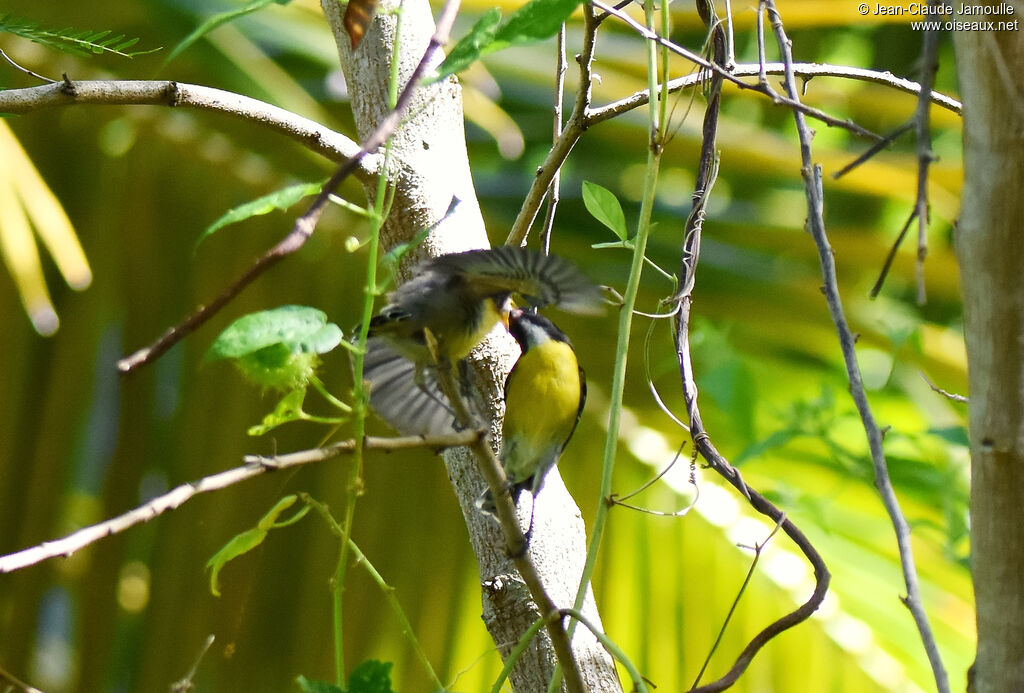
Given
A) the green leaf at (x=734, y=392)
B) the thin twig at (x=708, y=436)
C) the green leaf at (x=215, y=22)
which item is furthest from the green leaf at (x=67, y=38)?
the green leaf at (x=734, y=392)

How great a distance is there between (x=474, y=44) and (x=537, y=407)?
50cm

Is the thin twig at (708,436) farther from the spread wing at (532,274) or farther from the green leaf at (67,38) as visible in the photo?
the green leaf at (67,38)

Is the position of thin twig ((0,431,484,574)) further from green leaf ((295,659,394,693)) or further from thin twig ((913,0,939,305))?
thin twig ((913,0,939,305))

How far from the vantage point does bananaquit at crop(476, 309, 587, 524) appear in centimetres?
89

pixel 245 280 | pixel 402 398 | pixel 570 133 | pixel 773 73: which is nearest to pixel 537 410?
pixel 402 398

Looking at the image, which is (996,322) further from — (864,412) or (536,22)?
(536,22)

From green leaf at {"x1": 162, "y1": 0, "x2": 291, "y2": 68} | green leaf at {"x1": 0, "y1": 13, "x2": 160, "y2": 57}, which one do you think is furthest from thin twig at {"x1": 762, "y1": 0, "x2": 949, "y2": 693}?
green leaf at {"x1": 0, "y1": 13, "x2": 160, "y2": 57}

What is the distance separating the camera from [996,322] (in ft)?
1.44

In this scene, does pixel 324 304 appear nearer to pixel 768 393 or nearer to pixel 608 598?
pixel 608 598

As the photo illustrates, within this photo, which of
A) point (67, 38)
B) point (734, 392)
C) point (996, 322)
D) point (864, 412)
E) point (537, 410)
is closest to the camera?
point (996, 322)

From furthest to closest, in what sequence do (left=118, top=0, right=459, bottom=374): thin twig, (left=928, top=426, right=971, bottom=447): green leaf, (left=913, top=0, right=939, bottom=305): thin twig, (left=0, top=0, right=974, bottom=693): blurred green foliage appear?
(left=0, top=0, right=974, bottom=693): blurred green foliage, (left=928, top=426, right=971, bottom=447): green leaf, (left=913, top=0, right=939, bottom=305): thin twig, (left=118, top=0, right=459, bottom=374): thin twig

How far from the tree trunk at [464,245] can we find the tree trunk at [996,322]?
0.37 m

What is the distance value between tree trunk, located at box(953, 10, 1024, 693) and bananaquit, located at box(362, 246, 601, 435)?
280mm

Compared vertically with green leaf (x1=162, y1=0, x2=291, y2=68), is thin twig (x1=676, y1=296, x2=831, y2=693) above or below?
below
